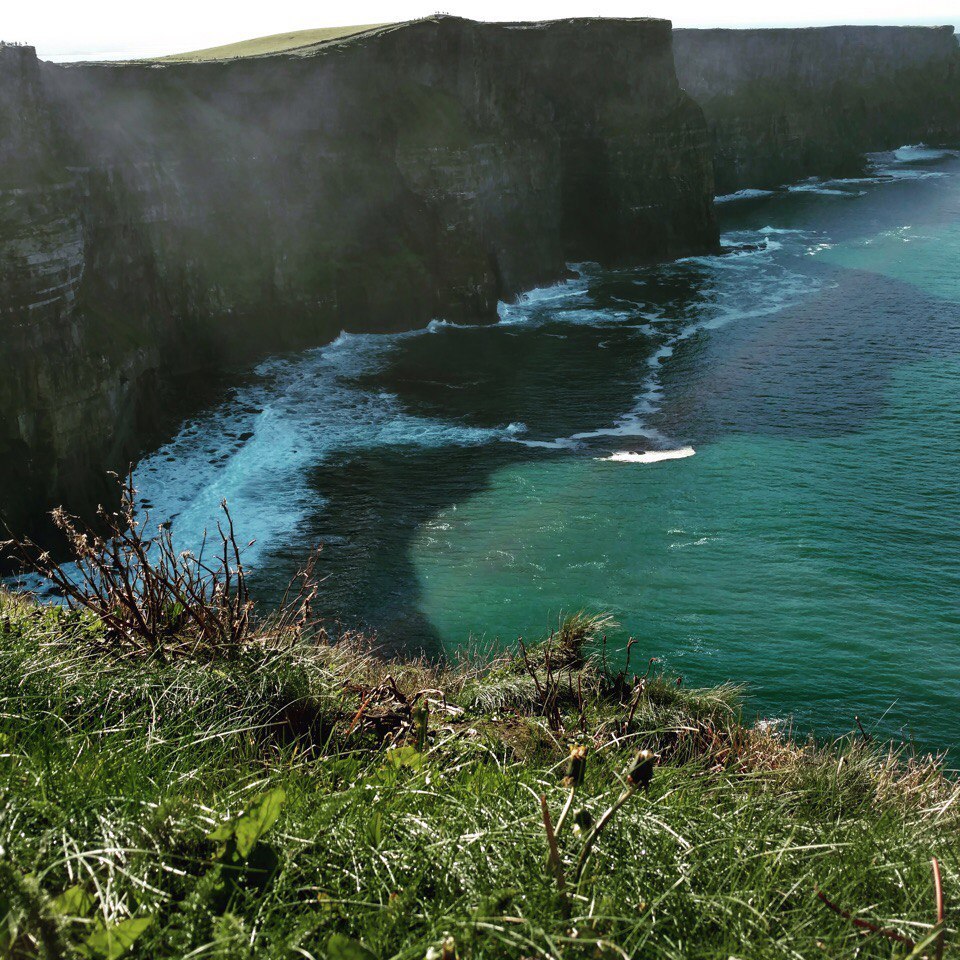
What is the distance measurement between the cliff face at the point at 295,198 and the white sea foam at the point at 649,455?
17.5m

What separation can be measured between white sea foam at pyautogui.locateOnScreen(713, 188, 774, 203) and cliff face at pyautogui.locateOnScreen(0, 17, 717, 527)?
24693mm

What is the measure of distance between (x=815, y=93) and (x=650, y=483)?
84.0 m

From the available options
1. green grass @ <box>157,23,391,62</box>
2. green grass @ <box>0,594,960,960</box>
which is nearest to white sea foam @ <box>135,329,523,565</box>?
green grass @ <box>157,23,391,62</box>

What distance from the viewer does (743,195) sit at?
3610 inches

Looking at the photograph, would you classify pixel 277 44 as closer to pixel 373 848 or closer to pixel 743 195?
pixel 743 195

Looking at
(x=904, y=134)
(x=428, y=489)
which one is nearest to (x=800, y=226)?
(x=904, y=134)

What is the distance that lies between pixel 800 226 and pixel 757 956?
3173 inches

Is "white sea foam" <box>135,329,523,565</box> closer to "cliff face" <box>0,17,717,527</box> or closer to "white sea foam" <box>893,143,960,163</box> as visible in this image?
"cliff face" <box>0,17,717,527</box>

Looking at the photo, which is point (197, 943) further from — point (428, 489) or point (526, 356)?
point (526, 356)

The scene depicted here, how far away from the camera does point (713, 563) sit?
27.9m

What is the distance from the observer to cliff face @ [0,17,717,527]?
30344 millimetres

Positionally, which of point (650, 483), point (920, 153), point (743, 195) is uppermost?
point (920, 153)

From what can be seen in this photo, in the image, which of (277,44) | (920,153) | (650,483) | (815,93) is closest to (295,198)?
(277,44)

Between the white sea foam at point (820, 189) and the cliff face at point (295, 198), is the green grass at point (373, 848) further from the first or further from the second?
the white sea foam at point (820, 189)
